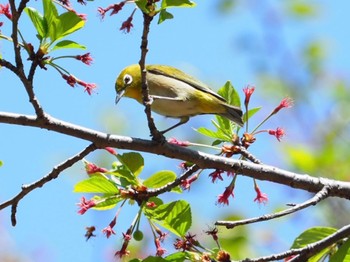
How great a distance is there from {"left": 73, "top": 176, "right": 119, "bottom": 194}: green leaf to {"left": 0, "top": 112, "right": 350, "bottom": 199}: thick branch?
8.2 inches

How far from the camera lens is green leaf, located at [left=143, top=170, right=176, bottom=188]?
11.3 feet

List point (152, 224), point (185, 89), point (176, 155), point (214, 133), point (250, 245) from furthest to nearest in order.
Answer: point (250, 245) → point (185, 89) → point (214, 133) → point (152, 224) → point (176, 155)

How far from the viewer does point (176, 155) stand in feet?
10.9

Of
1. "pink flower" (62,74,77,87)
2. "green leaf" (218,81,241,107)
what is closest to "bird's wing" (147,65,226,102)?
"green leaf" (218,81,241,107)

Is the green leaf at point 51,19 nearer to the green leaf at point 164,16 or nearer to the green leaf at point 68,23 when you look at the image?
the green leaf at point 68,23

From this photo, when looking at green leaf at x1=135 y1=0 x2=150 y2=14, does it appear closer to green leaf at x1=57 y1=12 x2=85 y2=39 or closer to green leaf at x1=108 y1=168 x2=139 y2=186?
green leaf at x1=57 y1=12 x2=85 y2=39

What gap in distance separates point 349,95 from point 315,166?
1195 millimetres

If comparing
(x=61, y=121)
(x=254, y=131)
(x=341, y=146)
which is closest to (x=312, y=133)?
(x=341, y=146)

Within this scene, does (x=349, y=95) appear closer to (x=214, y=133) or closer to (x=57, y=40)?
(x=214, y=133)

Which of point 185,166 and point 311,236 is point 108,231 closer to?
point 185,166

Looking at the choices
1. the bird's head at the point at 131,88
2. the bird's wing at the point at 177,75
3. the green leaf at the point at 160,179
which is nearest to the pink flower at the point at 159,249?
the green leaf at the point at 160,179

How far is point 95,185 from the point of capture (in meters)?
3.33

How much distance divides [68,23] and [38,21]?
0.49 ft

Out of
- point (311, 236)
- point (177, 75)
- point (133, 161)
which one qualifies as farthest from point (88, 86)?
point (177, 75)
